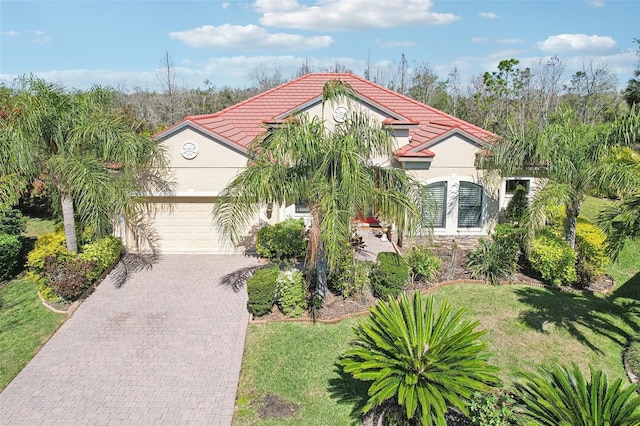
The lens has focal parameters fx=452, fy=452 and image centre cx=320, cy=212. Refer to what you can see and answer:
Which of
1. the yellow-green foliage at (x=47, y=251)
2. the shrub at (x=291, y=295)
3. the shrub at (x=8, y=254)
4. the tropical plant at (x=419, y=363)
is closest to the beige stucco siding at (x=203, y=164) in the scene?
the yellow-green foliage at (x=47, y=251)

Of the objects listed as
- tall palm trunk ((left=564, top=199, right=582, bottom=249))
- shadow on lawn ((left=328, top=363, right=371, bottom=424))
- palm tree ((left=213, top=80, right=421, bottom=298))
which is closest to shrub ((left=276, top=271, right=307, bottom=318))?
palm tree ((left=213, top=80, right=421, bottom=298))

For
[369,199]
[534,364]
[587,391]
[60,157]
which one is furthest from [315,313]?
[60,157]

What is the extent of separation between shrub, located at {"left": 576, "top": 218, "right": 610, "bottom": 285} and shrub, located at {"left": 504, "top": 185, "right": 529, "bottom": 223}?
3263 mm

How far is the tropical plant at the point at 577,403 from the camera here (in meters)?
6.65

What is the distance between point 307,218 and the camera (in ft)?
62.6

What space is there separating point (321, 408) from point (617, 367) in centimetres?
706

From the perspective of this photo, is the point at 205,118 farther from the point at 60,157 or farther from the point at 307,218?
the point at 60,157

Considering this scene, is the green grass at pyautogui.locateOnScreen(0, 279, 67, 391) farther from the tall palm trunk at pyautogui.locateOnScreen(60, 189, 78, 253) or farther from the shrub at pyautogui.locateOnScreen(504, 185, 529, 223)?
the shrub at pyautogui.locateOnScreen(504, 185, 529, 223)

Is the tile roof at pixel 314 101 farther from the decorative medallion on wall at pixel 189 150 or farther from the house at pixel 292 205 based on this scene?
the decorative medallion on wall at pixel 189 150

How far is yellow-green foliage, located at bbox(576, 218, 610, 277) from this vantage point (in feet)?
47.8

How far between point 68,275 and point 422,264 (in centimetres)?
1095

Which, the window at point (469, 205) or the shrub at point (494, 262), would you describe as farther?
the window at point (469, 205)

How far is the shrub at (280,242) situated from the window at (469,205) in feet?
23.0

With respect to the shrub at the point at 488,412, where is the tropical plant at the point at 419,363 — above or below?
above
